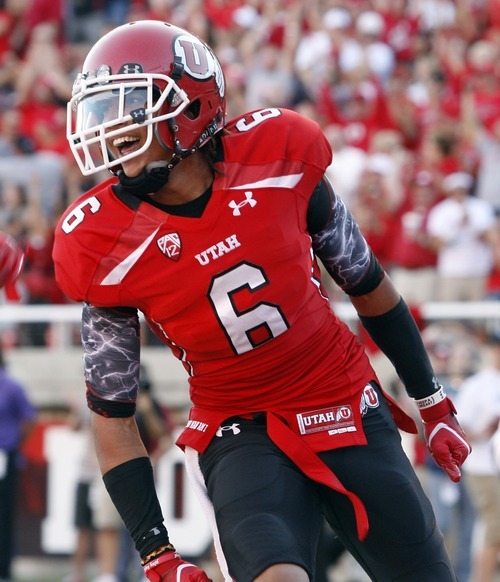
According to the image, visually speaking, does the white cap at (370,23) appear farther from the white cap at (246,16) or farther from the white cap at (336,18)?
the white cap at (246,16)

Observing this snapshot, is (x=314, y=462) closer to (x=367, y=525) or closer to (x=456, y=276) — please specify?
(x=367, y=525)

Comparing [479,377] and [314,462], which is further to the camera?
[479,377]

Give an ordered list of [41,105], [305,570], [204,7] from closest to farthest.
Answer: [305,570]
[41,105]
[204,7]

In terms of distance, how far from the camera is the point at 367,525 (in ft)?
11.6

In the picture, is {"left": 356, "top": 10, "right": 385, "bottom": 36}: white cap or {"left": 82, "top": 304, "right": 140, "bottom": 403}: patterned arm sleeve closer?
{"left": 82, "top": 304, "right": 140, "bottom": 403}: patterned arm sleeve

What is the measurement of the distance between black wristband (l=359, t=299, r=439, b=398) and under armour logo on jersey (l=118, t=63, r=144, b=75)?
108cm

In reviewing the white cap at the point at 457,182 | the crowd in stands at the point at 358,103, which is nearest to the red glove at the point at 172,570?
the crowd in stands at the point at 358,103

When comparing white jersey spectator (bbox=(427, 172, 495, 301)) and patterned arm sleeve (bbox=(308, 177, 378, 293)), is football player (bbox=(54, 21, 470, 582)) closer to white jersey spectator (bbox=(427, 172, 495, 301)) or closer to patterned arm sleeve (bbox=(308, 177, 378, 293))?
patterned arm sleeve (bbox=(308, 177, 378, 293))

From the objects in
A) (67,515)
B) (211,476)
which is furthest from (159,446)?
(211,476)

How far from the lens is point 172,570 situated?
11.4 ft

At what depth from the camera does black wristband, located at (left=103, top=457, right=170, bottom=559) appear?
3.58 meters

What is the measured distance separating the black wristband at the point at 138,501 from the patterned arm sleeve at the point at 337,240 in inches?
32.7

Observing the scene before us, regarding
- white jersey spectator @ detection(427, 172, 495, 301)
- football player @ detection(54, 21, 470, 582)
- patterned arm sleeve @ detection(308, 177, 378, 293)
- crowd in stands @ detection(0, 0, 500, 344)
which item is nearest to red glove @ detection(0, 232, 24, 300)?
football player @ detection(54, 21, 470, 582)

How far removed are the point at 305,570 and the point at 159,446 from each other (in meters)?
4.98
